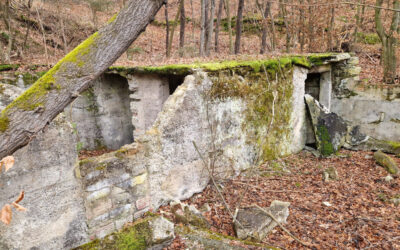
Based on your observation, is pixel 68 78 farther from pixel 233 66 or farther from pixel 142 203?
pixel 233 66

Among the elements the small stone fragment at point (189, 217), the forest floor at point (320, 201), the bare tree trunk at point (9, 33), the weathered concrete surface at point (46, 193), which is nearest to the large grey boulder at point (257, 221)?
the forest floor at point (320, 201)

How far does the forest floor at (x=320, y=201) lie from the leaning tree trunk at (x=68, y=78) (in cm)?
185

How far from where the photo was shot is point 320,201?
494cm

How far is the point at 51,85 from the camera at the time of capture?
2.29m

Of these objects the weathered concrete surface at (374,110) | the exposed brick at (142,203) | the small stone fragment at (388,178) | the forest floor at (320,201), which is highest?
the weathered concrete surface at (374,110)

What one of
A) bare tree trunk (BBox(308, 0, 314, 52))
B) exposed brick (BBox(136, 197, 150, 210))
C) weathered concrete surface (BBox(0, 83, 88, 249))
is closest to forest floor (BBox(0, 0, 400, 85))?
bare tree trunk (BBox(308, 0, 314, 52))

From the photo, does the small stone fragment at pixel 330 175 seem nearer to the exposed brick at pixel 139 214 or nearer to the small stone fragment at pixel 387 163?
the small stone fragment at pixel 387 163

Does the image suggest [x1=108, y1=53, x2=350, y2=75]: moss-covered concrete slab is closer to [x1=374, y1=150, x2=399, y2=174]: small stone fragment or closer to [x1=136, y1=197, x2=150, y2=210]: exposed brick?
[x1=136, y1=197, x2=150, y2=210]: exposed brick

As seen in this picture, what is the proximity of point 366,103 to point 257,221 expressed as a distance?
616cm

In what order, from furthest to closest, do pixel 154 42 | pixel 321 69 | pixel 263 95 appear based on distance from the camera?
pixel 154 42 → pixel 321 69 → pixel 263 95

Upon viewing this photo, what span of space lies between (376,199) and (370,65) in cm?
903

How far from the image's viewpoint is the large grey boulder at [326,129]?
7059 millimetres

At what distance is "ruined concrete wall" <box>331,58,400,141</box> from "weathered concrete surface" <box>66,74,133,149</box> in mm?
6324

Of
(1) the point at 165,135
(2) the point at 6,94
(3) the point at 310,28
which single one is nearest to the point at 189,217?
(1) the point at 165,135
